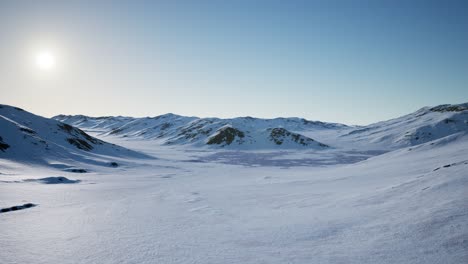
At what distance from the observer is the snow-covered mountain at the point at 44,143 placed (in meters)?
39.4

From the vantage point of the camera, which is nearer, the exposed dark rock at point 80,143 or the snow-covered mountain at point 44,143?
the snow-covered mountain at point 44,143

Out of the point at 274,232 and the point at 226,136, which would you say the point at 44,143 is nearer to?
the point at 274,232

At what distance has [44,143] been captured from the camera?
148 ft

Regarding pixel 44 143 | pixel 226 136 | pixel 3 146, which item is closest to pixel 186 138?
pixel 226 136

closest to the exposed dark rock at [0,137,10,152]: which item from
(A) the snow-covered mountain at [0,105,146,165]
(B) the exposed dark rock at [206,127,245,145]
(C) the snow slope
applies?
(A) the snow-covered mountain at [0,105,146,165]

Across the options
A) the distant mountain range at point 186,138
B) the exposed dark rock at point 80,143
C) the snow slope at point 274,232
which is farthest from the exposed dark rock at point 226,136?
the snow slope at point 274,232

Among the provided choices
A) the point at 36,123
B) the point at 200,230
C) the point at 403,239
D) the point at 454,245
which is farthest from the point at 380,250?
the point at 36,123

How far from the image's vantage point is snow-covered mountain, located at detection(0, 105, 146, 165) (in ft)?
129

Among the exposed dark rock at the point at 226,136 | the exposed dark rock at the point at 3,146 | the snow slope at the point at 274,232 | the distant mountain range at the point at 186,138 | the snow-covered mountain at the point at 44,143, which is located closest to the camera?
the snow slope at the point at 274,232

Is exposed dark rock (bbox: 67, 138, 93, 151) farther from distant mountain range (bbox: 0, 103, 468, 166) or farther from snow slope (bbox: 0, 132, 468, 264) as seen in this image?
snow slope (bbox: 0, 132, 468, 264)

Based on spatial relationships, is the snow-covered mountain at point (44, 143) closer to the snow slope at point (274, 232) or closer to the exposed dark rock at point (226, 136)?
the snow slope at point (274, 232)

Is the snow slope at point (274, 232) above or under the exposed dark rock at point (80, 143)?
under

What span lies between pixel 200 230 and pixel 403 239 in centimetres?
525

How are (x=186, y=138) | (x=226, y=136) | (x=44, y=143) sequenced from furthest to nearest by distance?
1. (x=186, y=138)
2. (x=226, y=136)
3. (x=44, y=143)
